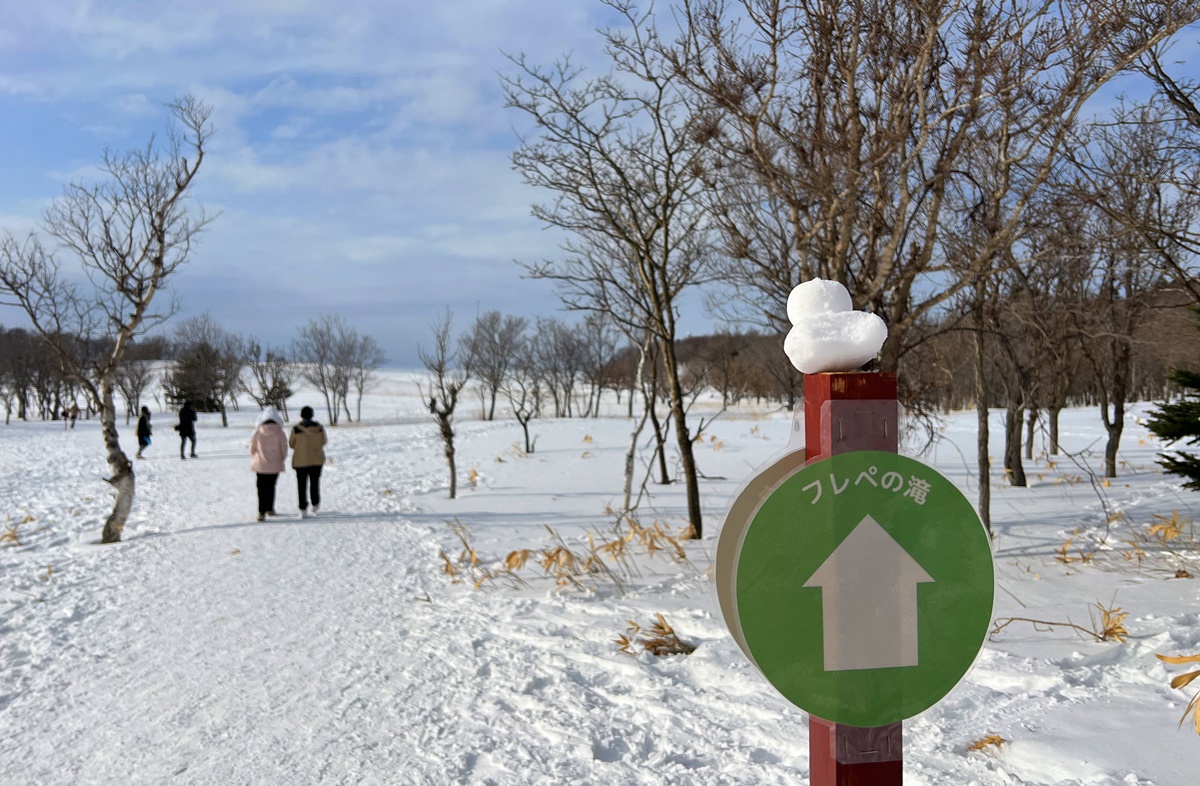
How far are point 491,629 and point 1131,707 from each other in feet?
13.5

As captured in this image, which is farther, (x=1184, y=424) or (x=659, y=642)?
(x=1184, y=424)

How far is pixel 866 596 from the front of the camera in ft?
4.92

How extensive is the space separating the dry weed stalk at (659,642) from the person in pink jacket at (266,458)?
7684 mm

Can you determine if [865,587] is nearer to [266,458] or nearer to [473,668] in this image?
[473,668]

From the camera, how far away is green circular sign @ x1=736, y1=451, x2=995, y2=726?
4.79 feet

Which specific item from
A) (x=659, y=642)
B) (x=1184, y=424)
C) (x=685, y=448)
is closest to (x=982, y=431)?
(x=1184, y=424)

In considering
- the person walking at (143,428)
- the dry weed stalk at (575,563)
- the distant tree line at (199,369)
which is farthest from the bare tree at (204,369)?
the dry weed stalk at (575,563)

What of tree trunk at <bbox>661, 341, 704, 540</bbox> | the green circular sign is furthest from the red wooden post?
tree trunk at <bbox>661, 341, 704, 540</bbox>

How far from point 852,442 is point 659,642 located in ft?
13.7

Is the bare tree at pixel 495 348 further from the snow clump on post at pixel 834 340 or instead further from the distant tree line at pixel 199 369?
the snow clump on post at pixel 834 340

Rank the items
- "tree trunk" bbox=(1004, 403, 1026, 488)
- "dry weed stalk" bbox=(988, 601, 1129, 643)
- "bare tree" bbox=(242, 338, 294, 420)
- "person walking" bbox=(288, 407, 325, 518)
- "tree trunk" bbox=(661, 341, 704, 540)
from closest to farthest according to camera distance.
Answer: "dry weed stalk" bbox=(988, 601, 1129, 643) < "tree trunk" bbox=(661, 341, 704, 540) < "person walking" bbox=(288, 407, 325, 518) < "tree trunk" bbox=(1004, 403, 1026, 488) < "bare tree" bbox=(242, 338, 294, 420)

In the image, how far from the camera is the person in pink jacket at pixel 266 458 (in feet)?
37.8

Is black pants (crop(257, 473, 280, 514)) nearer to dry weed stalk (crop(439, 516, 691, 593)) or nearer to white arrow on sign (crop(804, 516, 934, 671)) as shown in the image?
dry weed stalk (crop(439, 516, 691, 593))

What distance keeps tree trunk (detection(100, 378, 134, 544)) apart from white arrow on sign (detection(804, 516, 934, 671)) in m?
10.9
